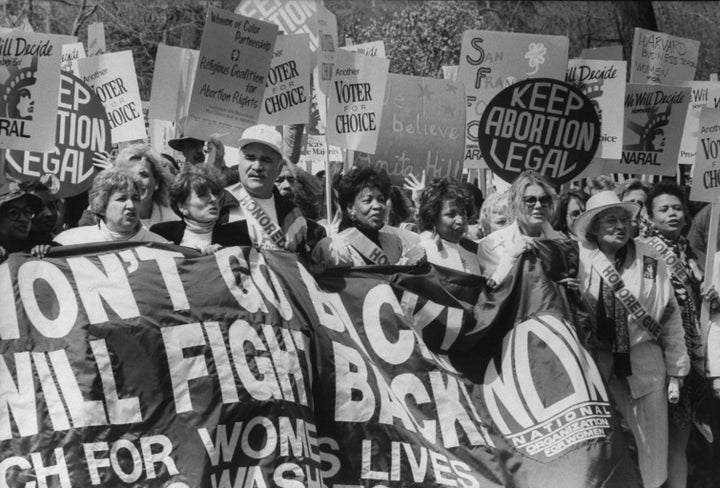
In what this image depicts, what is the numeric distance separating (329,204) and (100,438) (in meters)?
3.18

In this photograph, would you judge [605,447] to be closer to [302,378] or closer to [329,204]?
[302,378]

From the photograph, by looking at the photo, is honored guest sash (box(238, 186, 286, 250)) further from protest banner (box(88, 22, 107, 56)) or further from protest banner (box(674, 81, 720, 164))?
protest banner (box(674, 81, 720, 164))

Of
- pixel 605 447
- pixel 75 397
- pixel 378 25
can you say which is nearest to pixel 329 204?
pixel 605 447

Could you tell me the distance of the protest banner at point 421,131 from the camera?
30.5 feet

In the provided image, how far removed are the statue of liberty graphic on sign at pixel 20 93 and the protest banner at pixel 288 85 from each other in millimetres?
2075

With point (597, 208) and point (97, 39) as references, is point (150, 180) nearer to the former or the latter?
point (597, 208)

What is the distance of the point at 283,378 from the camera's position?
568 centimetres

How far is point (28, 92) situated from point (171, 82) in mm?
3232

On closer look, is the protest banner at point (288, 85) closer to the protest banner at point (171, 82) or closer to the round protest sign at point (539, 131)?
the protest banner at point (171, 82)

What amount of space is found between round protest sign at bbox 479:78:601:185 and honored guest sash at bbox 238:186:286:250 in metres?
2.27

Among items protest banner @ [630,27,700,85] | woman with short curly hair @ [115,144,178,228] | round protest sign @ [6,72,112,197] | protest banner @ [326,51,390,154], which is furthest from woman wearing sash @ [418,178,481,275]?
protest banner @ [630,27,700,85]

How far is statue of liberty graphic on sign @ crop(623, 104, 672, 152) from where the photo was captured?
1079 centimetres

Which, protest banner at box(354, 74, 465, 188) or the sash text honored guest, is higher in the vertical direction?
protest banner at box(354, 74, 465, 188)

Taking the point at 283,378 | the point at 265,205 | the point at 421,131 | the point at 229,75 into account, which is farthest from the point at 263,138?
the point at 421,131
